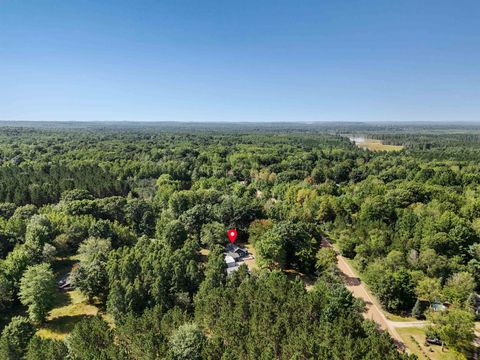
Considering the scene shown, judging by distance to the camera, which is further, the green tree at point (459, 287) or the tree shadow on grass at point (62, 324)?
the green tree at point (459, 287)

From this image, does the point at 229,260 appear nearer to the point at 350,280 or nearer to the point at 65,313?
the point at 350,280

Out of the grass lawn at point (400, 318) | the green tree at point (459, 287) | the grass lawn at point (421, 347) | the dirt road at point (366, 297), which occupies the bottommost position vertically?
the grass lawn at point (421, 347)

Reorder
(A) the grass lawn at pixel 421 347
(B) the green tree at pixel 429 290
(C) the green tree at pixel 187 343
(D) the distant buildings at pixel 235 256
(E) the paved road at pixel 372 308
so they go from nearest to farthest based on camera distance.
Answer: (C) the green tree at pixel 187 343
(A) the grass lawn at pixel 421 347
(E) the paved road at pixel 372 308
(B) the green tree at pixel 429 290
(D) the distant buildings at pixel 235 256

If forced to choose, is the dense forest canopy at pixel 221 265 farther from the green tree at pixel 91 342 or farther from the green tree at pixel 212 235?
the green tree at pixel 212 235

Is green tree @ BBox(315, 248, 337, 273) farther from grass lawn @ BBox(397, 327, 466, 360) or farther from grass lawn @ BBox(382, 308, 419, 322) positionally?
grass lawn @ BBox(397, 327, 466, 360)

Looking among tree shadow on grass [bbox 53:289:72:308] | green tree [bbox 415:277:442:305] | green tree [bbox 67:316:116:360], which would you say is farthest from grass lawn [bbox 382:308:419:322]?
tree shadow on grass [bbox 53:289:72:308]

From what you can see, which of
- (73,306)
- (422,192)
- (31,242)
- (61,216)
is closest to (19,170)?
(61,216)

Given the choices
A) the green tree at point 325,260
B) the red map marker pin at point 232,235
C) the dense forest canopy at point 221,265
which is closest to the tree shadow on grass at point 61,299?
the dense forest canopy at point 221,265
